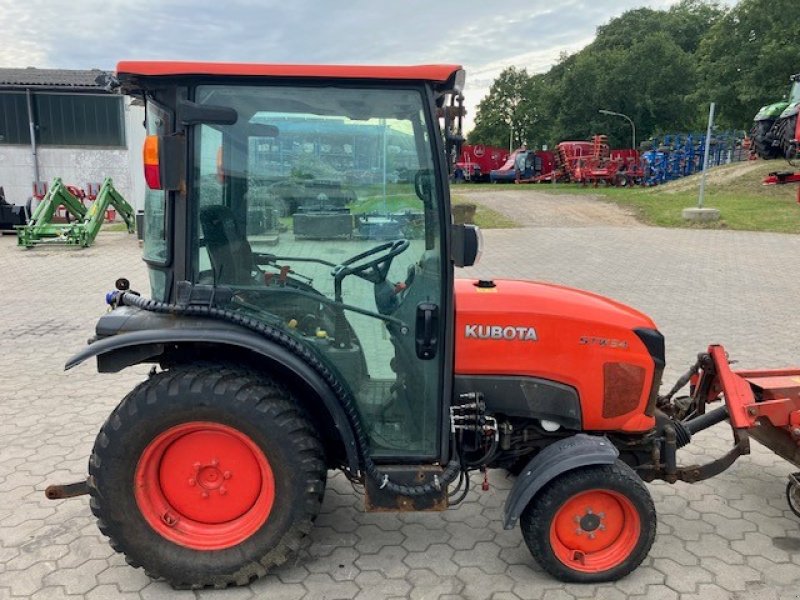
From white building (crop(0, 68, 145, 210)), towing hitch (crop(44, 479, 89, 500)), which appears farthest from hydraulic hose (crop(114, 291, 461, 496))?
white building (crop(0, 68, 145, 210))

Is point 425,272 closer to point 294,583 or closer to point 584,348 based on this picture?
point 584,348

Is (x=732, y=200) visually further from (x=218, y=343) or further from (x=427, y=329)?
(x=218, y=343)

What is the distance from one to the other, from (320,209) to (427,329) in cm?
62

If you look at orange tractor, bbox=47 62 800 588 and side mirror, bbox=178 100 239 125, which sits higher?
side mirror, bbox=178 100 239 125

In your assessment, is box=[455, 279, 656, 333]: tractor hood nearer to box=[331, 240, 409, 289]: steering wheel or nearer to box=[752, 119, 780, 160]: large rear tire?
box=[331, 240, 409, 289]: steering wheel

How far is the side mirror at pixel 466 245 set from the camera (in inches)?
92.4

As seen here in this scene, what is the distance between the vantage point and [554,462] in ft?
8.38

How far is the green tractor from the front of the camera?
17938mm

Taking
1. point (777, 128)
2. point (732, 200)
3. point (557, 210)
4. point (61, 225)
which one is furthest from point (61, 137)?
point (777, 128)

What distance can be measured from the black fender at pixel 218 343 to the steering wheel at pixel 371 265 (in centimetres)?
36

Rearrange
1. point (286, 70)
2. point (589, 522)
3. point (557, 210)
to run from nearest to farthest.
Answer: point (286, 70) → point (589, 522) → point (557, 210)

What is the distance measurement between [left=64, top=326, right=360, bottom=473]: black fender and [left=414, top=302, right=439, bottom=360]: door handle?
40 centimetres

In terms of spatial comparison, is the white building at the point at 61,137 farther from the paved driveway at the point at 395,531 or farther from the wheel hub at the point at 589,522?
the wheel hub at the point at 589,522

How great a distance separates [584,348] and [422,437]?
77 cm
